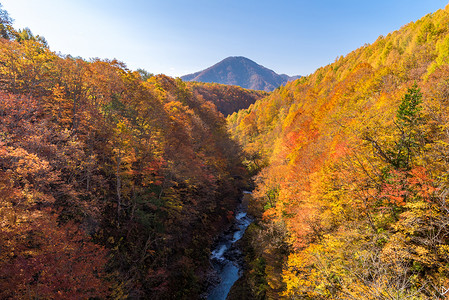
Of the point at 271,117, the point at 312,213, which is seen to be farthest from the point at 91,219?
the point at 271,117

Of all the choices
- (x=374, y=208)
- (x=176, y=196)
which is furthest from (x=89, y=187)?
(x=374, y=208)

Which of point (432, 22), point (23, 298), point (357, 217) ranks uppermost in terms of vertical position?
point (432, 22)

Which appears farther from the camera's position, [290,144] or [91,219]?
[290,144]

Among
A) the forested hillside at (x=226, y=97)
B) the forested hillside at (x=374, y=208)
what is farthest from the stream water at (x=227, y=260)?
the forested hillside at (x=226, y=97)

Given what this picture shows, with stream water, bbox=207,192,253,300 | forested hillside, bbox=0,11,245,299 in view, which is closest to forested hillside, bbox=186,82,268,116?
stream water, bbox=207,192,253,300

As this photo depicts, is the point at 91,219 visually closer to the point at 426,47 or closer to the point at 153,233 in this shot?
the point at 153,233

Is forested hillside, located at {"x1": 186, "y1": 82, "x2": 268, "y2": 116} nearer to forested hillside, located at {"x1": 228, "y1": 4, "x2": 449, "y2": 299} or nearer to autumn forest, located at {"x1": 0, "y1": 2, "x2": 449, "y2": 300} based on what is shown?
autumn forest, located at {"x1": 0, "y1": 2, "x2": 449, "y2": 300}

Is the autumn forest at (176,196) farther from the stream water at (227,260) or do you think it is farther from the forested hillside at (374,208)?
the stream water at (227,260)
